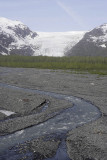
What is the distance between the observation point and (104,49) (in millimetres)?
194750

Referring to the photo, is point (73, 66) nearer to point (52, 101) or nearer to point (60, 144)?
point (52, 101)

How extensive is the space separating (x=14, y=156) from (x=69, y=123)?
592 cm

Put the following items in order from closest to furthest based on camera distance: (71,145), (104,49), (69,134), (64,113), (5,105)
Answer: (71,145) < (69,134) < (64,113) < (5,105) < (104,49)

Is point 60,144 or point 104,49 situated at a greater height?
point 104,49

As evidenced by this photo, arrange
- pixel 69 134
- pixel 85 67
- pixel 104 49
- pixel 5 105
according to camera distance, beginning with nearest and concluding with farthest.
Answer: pixel 69 134, pixel 5 105, pixel 85 67, pixel 104 49

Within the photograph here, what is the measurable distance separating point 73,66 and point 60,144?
204 ft

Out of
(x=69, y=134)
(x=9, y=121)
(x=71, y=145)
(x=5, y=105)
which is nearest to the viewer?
(x=71, y=145)

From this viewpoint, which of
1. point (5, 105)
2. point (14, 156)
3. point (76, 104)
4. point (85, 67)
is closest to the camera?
point (14, 156)

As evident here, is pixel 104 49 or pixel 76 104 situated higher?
pixel 104 49

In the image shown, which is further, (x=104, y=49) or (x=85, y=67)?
(x=104, y=49)

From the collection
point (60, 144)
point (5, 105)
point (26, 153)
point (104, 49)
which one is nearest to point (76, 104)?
point (5, 105)

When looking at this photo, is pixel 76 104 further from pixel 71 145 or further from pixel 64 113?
pixel 71 145

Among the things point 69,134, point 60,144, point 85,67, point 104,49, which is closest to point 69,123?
point 69,134

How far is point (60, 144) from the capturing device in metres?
11.4
